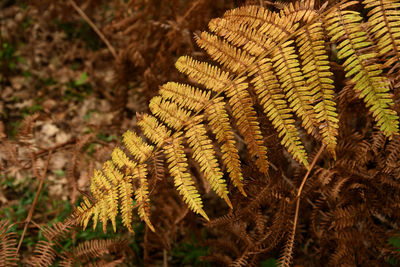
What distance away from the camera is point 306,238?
241 cm

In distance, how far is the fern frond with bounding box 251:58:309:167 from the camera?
118 centimetres

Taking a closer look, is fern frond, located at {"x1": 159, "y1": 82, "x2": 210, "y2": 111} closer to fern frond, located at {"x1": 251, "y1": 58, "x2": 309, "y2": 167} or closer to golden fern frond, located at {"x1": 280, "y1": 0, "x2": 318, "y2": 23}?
fern frond, located at {"x1": 251, "y1": 58, "x2": 309, "y2": 167}

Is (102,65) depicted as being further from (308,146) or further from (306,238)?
(306,238)

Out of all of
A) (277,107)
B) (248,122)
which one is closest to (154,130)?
(248,122)

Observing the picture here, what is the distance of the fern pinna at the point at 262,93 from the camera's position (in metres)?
1.15

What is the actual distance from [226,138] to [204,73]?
13.4 inches

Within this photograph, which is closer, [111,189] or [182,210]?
[111,189]

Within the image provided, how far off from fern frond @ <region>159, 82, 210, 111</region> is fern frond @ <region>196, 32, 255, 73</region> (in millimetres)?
172

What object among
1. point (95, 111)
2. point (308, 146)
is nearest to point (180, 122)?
point (308, 146)

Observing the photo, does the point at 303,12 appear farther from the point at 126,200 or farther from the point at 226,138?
the point at 126,200

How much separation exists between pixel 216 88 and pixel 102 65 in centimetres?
321

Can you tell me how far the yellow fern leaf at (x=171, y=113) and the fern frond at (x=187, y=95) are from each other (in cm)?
3

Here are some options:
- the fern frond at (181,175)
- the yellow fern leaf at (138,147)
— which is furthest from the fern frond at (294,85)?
the yellow fern leaf at (138,147)

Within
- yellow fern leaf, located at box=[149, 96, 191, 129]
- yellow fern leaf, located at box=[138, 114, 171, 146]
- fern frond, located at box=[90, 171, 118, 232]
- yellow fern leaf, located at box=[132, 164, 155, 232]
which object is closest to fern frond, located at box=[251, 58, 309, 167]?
yellow fern leaf, located at box=[149, 96, 191, 129]
